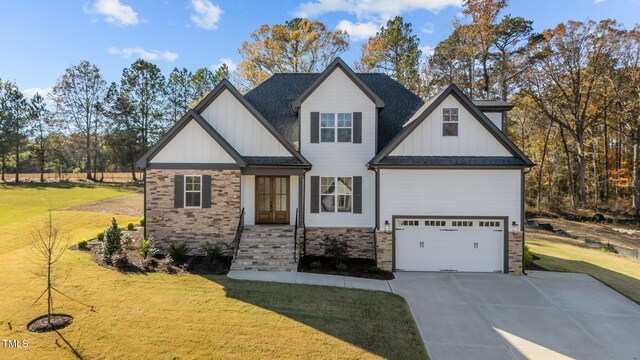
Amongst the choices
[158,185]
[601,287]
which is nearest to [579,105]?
[601,287]

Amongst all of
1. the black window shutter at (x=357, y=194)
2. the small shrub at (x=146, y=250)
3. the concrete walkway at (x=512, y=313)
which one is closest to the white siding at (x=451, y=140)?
the black window shutter at (x=357, y=194)

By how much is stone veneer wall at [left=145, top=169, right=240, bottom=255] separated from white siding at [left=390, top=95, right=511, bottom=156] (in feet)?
22.4

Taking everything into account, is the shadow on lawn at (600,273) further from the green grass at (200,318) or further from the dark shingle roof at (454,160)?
the green grass at (200,318)

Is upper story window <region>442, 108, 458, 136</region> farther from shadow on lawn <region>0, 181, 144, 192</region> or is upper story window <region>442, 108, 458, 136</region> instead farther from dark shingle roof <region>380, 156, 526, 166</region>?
shadow on lawn <region>0, 181, 144, 192</region>

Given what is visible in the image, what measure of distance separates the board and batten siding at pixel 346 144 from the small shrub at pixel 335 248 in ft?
2.25

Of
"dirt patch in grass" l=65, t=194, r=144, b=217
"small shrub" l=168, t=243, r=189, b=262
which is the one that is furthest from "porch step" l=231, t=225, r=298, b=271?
"dirt patch in grass" l=65, t=194, r=144, b=217

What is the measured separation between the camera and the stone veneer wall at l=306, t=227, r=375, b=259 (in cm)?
1400

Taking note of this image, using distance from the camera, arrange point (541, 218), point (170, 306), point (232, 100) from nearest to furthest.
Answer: point (170, 306)
point (232, 100)
point (541, 218)

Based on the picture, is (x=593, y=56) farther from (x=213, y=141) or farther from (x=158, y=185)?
(x=158, y=185)

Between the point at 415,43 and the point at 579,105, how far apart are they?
56.6 ft

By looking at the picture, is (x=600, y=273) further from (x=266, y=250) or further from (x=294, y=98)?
(x=294, y=98)

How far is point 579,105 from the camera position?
31.7 meters

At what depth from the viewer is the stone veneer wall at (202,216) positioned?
43.3 feet

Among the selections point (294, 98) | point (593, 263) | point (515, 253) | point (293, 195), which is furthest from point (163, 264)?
point (593, 263)
